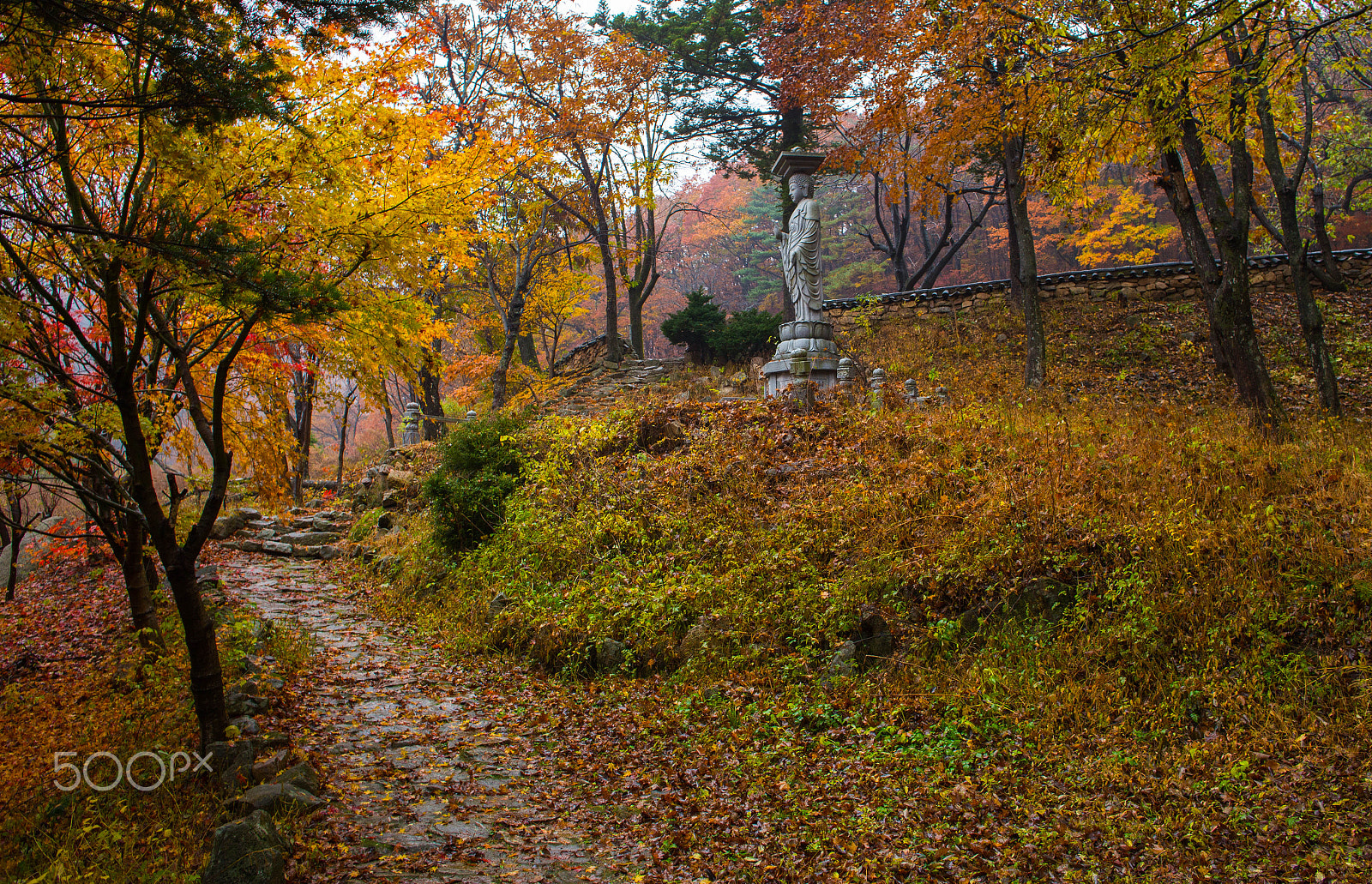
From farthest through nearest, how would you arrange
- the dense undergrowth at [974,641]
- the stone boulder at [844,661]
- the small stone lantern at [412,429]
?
the small stone lantern at [412,429], the stone boulder at [844,661], the dense undergrowth at [974,641]

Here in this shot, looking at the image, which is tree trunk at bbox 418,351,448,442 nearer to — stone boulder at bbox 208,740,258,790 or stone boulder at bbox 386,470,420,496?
stone boulder at bbox 386,470,420,496

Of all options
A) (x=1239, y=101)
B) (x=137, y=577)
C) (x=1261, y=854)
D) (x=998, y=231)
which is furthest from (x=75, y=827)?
(x=998, y=231)

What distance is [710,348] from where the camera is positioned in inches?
677

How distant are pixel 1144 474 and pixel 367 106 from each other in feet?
23.5

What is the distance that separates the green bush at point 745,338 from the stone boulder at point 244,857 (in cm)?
1423

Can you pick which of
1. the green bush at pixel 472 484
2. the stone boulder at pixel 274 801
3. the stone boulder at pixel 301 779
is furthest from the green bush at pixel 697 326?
the stone boulder at pixel 274 801

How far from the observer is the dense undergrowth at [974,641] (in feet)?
10.7

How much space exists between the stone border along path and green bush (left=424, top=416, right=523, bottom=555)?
2185mm

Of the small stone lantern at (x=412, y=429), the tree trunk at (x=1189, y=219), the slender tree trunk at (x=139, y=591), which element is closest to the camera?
the slender tree trunk at (x=139, y=591)

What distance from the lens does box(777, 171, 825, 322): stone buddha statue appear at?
10.9 meters

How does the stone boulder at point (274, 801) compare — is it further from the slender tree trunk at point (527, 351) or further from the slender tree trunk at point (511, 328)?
the slender tree trunk at point (527, 351)

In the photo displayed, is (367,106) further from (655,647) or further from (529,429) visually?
(529,429)

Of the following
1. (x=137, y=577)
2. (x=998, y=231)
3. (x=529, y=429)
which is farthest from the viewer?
(x=998, y=231)

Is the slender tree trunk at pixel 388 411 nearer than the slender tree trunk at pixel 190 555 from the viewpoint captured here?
No
